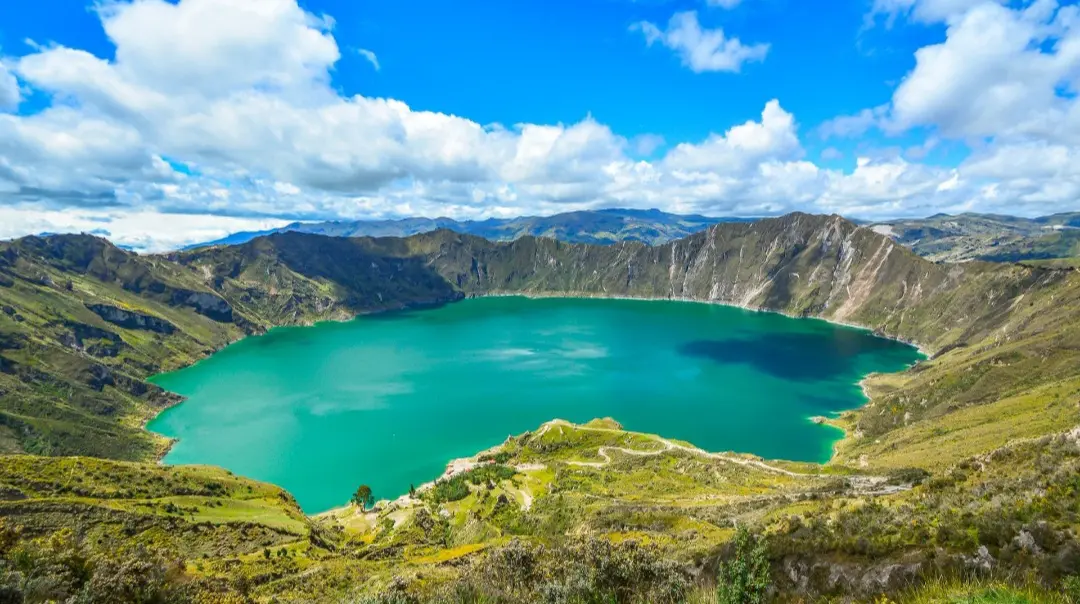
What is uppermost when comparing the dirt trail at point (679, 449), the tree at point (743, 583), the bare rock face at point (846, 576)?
the tree at point (743, 583)

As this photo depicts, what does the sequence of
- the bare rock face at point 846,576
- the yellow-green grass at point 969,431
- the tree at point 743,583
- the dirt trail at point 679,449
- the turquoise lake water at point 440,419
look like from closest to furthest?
1. the tree at point 743,583
2. the bare rock face at point 846,576
3. the yellow-green grass at point 969,431
4. the dirt trail at point 679,449
5. the turquoise lake water at point 440,419

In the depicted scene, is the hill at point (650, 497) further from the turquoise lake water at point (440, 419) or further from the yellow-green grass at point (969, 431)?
the turquoise lake water at point (440, 419)

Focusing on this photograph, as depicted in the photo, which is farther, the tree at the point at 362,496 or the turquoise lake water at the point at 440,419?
the turquoise lake water at the point at 440,419

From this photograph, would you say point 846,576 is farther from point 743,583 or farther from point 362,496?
point 362,496

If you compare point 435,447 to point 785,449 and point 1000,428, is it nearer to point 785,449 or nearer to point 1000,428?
point 785,449

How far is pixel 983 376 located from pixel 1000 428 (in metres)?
52.2

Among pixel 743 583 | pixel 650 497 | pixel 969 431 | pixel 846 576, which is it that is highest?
pixel 743 583

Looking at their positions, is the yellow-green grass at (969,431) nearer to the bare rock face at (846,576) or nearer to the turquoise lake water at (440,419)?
the turquoise lake water at (440,419)

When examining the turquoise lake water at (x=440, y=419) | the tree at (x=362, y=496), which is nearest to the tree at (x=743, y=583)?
the tree at (x=362, y=496)

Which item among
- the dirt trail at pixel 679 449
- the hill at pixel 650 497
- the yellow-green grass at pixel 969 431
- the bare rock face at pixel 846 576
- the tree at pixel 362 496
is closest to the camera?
the bare rock face at pixel 846 576

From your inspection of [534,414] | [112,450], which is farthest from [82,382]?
[534,414]

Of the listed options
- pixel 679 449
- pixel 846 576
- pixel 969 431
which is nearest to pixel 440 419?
pixel 679 449

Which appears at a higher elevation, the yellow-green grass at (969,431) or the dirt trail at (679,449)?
the yellow-green grass at (969,431)

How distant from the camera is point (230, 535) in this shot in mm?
59062
